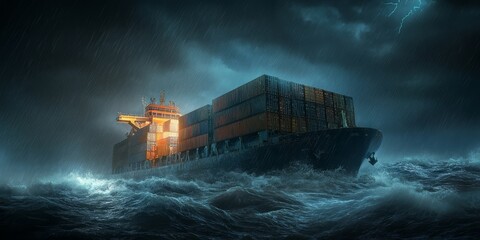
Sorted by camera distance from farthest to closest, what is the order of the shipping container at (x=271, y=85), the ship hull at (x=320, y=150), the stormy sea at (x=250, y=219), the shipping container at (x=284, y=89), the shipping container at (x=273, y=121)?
the shipping container at (x=284, y=89) < the shipping container at (x=271, y=85) < the shipping container at (x=273, y=121) < the ship hull at (x=320, y=150) < the stormy sea at (x=250, y=219)

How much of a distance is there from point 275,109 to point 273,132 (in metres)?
2.56

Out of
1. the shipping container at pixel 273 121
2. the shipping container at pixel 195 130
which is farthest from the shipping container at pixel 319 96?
the shipping container at pixel 195 130

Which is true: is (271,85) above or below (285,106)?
above

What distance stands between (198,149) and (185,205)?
97.1 feet

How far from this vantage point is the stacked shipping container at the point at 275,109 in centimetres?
2927

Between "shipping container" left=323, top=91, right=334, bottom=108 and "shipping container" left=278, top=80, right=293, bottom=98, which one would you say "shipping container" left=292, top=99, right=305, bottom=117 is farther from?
"shipping container" left=323, top=91, right=334, bottom=108

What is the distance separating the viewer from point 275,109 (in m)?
29.4

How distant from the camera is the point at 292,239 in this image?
24.8ft

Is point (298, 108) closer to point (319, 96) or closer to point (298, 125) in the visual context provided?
point (298, 125)

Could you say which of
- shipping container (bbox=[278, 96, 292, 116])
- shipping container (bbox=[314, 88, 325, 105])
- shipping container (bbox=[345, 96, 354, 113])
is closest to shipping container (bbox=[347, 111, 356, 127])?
shipping container (bbox=[345, 96, 354, 113])

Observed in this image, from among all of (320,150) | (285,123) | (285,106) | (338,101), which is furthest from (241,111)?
(338,101)

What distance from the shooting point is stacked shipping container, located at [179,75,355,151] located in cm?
2927

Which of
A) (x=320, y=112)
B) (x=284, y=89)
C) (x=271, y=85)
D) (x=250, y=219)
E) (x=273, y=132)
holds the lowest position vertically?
(x=250, y=219)

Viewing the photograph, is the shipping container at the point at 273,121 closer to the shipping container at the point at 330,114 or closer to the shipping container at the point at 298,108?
the shipping container at the point at 298,108
